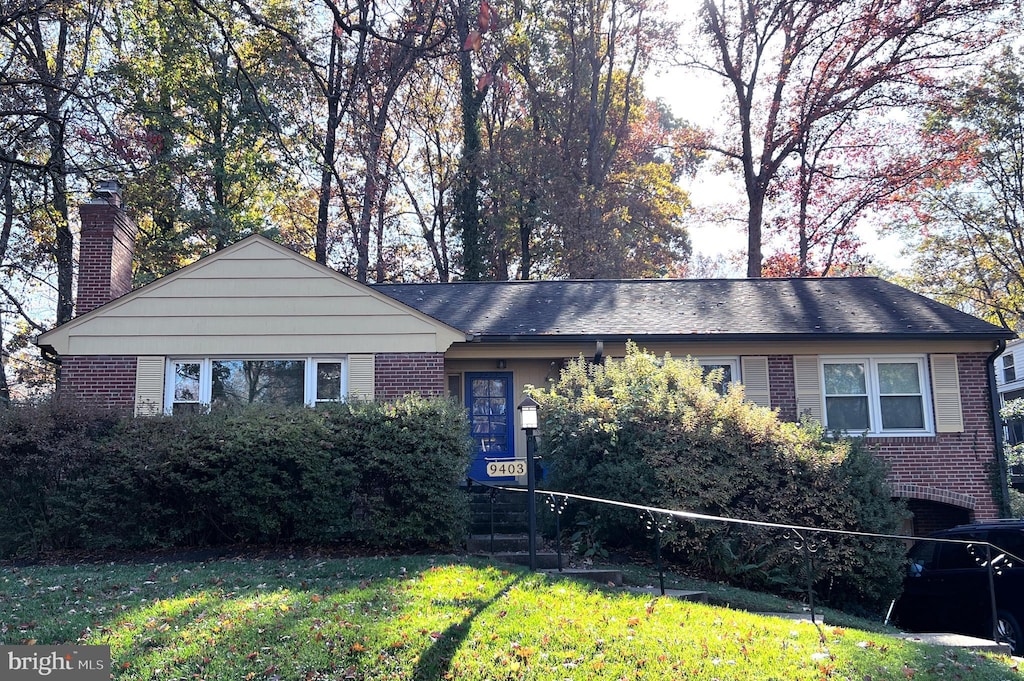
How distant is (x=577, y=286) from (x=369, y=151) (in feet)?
27.2

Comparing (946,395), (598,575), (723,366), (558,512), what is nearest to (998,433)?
(946,395)

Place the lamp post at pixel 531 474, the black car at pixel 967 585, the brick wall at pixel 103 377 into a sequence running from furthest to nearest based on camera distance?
the brick wall at pixel 103 377 < the lamp post at pixel 531 474 < the black car at pixel 967 585

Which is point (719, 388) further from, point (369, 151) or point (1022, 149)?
point (1022, 149)

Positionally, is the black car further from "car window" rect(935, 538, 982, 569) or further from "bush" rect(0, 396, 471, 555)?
"bush" rect(0, 396, 471, 555)

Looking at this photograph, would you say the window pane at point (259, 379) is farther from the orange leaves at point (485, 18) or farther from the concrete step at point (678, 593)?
the orange leaves at point (485, 18)

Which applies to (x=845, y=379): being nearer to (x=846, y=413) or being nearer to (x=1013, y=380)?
(x=846, y=413)

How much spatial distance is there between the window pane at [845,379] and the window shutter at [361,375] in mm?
7849

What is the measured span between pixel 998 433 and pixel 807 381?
126 inches

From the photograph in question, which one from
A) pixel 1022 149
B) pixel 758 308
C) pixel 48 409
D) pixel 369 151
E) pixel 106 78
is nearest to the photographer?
pixel 48 409

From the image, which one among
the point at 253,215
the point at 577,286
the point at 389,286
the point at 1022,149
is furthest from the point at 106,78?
the point at 1022,149

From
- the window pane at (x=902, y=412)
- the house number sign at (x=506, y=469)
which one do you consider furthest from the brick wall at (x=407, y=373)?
the window pane at (x=902, y=412)

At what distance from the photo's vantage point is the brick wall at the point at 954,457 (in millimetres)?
13633

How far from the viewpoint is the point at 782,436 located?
10.6 meters

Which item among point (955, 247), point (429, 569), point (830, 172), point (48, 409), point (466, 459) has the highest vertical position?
point (830, 172)
